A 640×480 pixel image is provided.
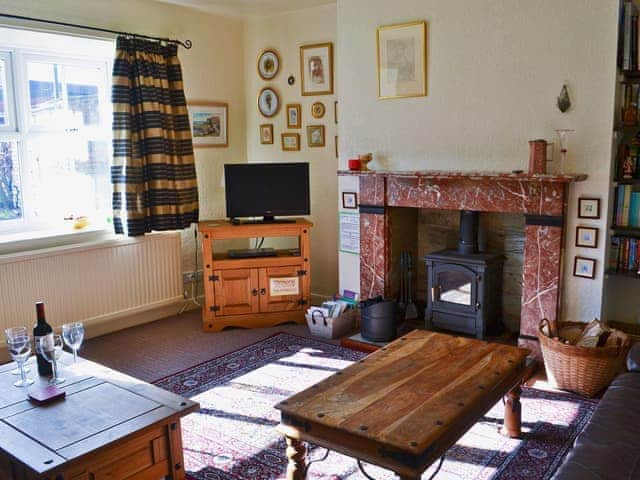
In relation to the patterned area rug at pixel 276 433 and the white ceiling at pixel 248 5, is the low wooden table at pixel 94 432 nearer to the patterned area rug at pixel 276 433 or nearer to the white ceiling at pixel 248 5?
the patterned area rug at pixel 276 433

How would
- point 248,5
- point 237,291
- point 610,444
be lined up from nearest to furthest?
point 610,444 < point 237,291 < point 248,5

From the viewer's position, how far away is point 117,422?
7.04ft

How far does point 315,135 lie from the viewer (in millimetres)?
4879

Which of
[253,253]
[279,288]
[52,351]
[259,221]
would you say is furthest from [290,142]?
[52,351]

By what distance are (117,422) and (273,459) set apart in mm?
784

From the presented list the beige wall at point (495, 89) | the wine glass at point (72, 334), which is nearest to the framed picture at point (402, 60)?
the beige wall at point (495, 89)

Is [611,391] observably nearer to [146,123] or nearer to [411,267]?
[411,267]

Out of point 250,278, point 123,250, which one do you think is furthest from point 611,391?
point 123,250

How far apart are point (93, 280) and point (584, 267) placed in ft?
10.5

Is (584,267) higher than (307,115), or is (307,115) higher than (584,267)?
(307,115)

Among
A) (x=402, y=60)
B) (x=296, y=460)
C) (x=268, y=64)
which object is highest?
(x=268, y=64)

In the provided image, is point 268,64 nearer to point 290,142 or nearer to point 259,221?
point 290,142

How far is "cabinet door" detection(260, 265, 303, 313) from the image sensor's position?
177 inches

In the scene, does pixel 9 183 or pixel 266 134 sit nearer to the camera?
pixel 9 183
